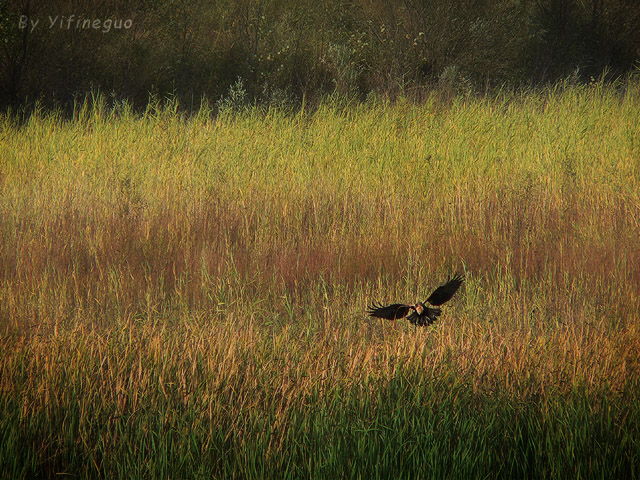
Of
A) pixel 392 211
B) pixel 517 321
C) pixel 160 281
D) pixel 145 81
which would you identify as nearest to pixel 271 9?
pixel 145 81

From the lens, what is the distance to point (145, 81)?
9.93m

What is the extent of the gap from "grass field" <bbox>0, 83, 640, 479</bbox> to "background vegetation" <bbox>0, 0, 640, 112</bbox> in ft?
9.90

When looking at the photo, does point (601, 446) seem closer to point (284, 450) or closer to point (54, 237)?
point (284, 450)

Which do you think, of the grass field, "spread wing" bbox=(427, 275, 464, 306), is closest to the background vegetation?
the grass field

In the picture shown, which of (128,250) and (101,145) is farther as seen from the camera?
(101,145)

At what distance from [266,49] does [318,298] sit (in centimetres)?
829

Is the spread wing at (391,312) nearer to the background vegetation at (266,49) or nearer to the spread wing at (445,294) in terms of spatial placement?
the spread wing at (445,294)

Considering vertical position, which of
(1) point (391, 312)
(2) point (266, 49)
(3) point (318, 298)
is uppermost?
(2) point (266, 49)

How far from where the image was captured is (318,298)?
135 inches

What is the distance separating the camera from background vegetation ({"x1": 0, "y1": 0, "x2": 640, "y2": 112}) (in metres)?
9.12

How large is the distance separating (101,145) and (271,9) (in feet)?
20.4

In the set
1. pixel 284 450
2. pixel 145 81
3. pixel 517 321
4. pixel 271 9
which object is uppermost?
pixel 271 9

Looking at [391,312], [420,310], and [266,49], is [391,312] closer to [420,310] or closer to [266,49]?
[420,310]

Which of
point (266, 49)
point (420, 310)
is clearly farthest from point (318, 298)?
point (266, 49)
